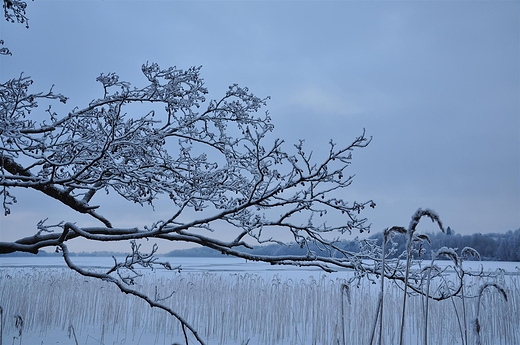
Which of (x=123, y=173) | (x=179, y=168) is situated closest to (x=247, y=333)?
(x=179, y=168)

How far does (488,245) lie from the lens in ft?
89.4

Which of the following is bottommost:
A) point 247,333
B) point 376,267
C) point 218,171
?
point 247,333

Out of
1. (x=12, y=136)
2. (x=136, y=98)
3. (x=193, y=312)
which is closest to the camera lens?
(x=12, y=136)

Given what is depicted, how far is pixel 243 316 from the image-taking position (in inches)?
296

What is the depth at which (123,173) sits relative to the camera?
2861 millimetres

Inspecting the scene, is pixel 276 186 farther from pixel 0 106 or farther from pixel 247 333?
pixel 247 333

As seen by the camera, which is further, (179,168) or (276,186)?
(179,168)

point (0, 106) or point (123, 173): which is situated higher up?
point (0, 106)

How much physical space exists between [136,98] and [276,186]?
4.83 feet

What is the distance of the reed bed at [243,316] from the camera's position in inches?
268

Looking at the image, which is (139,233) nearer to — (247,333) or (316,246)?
(316,246)

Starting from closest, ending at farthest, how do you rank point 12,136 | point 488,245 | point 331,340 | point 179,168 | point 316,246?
point 12,136 → point 316,246 → point 179,168 → point 331,340 → point 488,245

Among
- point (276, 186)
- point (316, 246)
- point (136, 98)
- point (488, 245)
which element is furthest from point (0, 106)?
point (488, 245)

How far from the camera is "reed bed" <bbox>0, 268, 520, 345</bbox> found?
6.81 m
